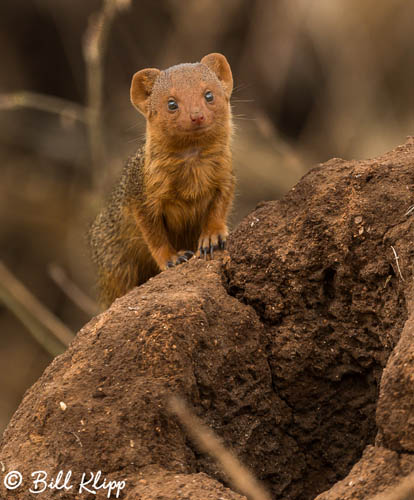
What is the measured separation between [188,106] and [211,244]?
80 cm

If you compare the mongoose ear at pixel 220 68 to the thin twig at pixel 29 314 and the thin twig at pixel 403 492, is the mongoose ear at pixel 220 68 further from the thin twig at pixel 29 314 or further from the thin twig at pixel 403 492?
the thin twig at pixel 403 492

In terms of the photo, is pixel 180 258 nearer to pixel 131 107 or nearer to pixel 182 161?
pixel 182 161

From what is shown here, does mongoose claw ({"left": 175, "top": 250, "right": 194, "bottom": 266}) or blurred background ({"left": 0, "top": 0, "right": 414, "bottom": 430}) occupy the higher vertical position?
blurred background ({"left": 0, "top": 0, "right": 414, "bottom": 430})

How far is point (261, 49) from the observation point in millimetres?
8281

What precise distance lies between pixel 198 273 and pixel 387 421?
3.96 ft

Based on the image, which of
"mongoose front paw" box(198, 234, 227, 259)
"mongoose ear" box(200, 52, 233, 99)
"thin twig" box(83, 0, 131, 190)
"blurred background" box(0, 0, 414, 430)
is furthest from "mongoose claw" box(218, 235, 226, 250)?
"blurred background" box(0, 0, 414, 430)

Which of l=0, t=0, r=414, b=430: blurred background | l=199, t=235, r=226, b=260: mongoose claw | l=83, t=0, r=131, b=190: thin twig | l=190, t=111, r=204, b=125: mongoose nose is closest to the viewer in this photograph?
l=199, t=235, r=226, b=260: mongoose claw

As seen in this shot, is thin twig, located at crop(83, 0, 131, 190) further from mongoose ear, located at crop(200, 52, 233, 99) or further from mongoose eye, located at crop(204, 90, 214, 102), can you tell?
mongoose eye, located at crop(204, 90, 214, 102)

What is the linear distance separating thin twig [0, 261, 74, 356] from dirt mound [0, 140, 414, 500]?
2901 mm

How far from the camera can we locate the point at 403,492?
249 cm

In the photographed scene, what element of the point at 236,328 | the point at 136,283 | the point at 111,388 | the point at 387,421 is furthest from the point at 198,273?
the point at 136,283

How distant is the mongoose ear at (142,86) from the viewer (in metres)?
5.36

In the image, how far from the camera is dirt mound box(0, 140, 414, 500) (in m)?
3.20

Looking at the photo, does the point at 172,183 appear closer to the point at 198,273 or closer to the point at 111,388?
the point at 198,273
